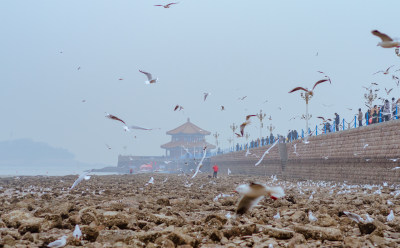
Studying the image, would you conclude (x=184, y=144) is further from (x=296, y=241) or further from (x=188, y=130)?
(x=296, y=241)

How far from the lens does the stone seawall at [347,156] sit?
1591 centimetres

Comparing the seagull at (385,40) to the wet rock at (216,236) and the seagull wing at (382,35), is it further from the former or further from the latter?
the wet rock at (216,236)

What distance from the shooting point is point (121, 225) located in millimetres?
4457

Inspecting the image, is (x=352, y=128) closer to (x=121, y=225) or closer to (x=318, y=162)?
(x=318, y=162)

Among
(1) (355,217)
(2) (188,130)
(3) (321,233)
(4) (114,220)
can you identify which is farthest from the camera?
(2) (188,130)

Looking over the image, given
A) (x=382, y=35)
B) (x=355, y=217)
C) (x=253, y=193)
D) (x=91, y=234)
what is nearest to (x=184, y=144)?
(x=355, y=217)

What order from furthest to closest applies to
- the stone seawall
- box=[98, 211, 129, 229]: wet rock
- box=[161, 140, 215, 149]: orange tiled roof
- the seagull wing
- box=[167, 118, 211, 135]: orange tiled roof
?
box=[167, 118, 211, 135]: orange tiled roof → box=[161, 140, 215, 149]: orange tiled roof → the stone seawall → box=[98, 211, 129, 229]: wet rock → the seagull wing

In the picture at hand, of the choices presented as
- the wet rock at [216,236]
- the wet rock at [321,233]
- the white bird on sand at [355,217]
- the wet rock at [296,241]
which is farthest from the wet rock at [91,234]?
the white bird on sand at [355,217]

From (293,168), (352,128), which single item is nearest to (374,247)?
(352,128)

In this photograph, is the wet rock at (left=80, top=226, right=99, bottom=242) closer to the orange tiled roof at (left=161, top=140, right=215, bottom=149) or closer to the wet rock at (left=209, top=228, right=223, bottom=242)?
the wet rock at (left=209, top=228, right=223, bottom=242)

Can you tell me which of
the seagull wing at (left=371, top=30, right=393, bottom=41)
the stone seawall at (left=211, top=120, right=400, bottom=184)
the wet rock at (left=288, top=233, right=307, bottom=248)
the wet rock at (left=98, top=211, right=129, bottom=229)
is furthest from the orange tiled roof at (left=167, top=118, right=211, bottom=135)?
the seagull wing at (left=371, top=30, right=393, bottom=41)

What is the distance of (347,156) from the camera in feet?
64.5

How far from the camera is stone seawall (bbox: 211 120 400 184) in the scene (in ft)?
52.2

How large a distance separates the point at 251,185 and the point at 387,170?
1418 centimetres
